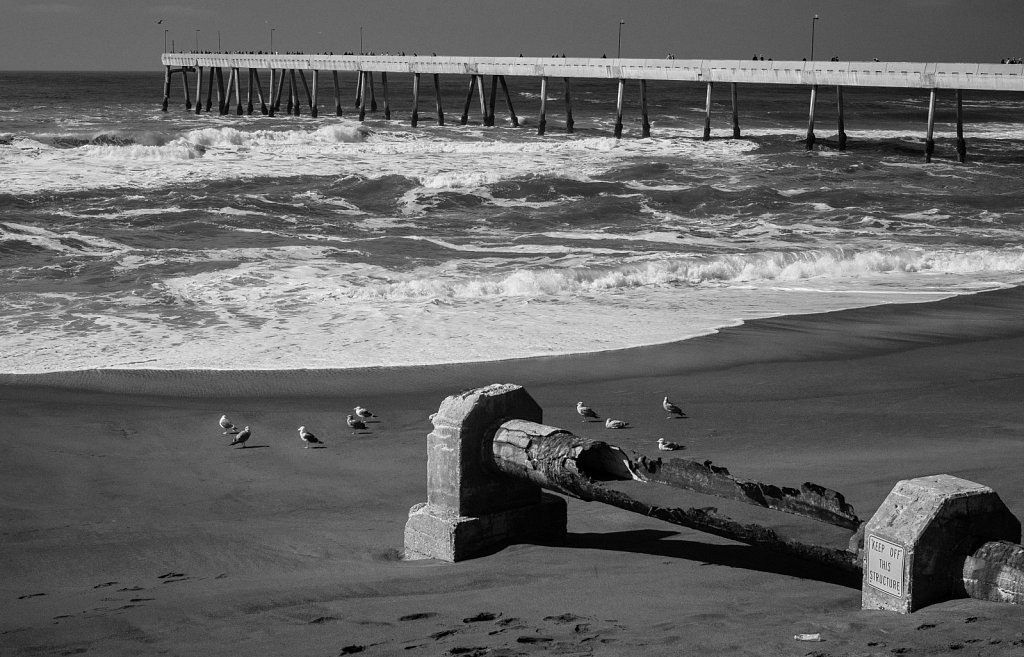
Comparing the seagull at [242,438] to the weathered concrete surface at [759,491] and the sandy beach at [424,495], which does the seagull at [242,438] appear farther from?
the weathered concrete surface at [759,491]

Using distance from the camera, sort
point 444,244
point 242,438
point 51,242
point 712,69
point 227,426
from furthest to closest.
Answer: point 712,69 → point 444,244 → point 51,242 → point 227,426 → point 242,438

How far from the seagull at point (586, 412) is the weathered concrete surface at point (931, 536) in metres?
4.23

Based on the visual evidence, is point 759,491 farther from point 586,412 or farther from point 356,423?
point 356,423

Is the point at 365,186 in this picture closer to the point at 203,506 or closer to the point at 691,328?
the point at 691,328

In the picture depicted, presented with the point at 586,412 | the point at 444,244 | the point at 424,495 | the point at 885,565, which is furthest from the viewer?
the point at 444,244

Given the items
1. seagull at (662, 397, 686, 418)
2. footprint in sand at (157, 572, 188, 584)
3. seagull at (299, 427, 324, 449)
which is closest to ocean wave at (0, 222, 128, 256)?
seagull at (299, 427, 324, 449)

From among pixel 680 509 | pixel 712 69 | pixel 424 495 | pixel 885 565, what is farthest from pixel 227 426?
pixel 712 69

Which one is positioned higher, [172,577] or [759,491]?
[759,491]

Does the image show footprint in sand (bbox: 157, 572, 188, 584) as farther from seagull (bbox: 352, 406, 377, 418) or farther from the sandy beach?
seagull (bbox: 352, 406, 377, 418)

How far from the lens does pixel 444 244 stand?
17344 mm

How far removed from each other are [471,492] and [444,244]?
42.4ft

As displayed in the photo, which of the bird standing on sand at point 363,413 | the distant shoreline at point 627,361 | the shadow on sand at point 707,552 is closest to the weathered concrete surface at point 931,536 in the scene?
the shadow on sand at point 707,552

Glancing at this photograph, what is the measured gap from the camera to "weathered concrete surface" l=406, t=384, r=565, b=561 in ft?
15.0

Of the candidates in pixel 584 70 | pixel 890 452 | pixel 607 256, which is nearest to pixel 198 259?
pixel 607 256
